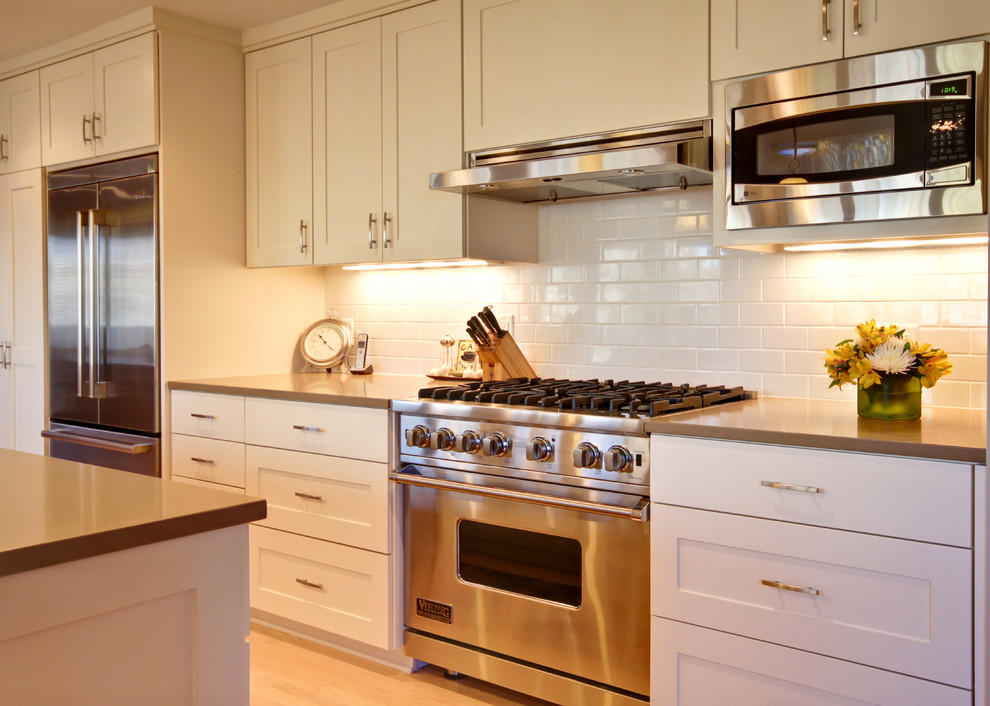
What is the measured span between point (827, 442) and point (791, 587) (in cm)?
36

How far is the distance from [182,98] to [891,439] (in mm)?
3053

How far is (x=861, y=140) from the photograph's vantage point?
223 cm

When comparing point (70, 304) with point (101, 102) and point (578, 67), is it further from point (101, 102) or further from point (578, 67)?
point (578, 67)

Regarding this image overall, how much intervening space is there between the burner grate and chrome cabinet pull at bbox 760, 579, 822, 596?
506mm

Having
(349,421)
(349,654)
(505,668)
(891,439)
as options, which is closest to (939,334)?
(891,439)

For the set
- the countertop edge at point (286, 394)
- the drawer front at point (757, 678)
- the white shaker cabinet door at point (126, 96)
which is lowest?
the drawer front at point (757, 678)

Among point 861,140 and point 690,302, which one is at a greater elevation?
point 861,140

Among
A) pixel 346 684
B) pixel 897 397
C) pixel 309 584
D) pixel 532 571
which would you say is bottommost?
pixel 346 684

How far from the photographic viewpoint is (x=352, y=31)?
342cm

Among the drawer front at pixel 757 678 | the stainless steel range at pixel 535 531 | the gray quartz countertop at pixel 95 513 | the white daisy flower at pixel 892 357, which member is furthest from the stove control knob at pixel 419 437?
the white daisy flower at pixel 892 357

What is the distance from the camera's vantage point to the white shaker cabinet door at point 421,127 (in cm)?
311

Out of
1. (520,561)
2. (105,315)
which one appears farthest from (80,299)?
(520,561)

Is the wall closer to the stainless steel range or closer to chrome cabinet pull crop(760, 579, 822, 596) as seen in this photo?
the stainless steel range

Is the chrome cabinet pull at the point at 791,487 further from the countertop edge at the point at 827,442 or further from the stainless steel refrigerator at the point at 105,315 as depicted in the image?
the stainless steel refrigerator at the point at 105,315
